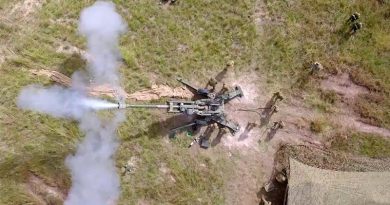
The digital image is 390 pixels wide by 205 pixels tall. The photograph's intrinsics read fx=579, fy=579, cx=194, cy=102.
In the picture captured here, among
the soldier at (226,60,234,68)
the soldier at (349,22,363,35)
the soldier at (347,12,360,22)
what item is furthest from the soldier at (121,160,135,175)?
the soldier at (347,12,360,22)

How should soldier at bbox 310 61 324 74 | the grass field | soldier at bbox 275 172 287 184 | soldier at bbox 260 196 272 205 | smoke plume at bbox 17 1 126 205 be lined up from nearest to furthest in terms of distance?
smoke plume at bbox 17 1 126 205
the grass field
soldier at bbox 260 196 272 205
soldier at bbox 275 172 287 184
soldier at bbox 310 61 324 74

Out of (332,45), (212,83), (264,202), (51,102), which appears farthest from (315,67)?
(51,102)

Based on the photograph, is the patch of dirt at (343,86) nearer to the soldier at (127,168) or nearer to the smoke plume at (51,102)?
the soldier at (127,168)

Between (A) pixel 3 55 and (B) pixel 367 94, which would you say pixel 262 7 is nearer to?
(B) pixel 367 94

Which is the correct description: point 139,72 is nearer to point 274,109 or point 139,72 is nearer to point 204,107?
point 204,107

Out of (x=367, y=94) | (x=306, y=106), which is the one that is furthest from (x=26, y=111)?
(x=367, y=94)

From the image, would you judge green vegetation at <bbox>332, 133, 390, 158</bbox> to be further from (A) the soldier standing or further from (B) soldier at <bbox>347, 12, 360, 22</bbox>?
(B) soldier at <bbox>347, 12, 360, 22</bbox>
